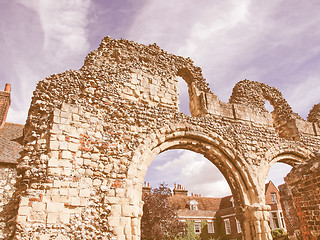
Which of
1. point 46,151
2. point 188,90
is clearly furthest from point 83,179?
point 188,90

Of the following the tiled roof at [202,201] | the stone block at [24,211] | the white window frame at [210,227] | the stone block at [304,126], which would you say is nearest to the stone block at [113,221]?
the stone block at [24,211]

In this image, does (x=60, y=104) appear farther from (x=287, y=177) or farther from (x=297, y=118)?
(x=297, y=118)

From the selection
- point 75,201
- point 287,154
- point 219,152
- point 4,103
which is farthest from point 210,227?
point 75,201

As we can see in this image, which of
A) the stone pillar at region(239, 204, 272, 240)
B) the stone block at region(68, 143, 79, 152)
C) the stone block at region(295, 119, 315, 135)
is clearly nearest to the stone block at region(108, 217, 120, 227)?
the stone block at region(68, 143, 79, 152)

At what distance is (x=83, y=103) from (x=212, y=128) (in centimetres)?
392

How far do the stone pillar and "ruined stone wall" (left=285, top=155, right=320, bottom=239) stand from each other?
135 centimetres

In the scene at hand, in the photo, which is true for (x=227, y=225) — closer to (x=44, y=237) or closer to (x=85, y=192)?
(x=85, y=192)

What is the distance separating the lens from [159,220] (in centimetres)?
1806

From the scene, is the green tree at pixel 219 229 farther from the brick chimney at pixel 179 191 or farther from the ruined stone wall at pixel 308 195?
the ruined stone wall at pixel 308 195

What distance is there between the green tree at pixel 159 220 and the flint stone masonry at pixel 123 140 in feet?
37.1

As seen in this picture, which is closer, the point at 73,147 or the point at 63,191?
the point at 63,191

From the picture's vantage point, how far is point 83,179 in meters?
5.56

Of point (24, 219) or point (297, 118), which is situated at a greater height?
point (297, 118)

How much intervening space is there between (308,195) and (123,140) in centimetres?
583
